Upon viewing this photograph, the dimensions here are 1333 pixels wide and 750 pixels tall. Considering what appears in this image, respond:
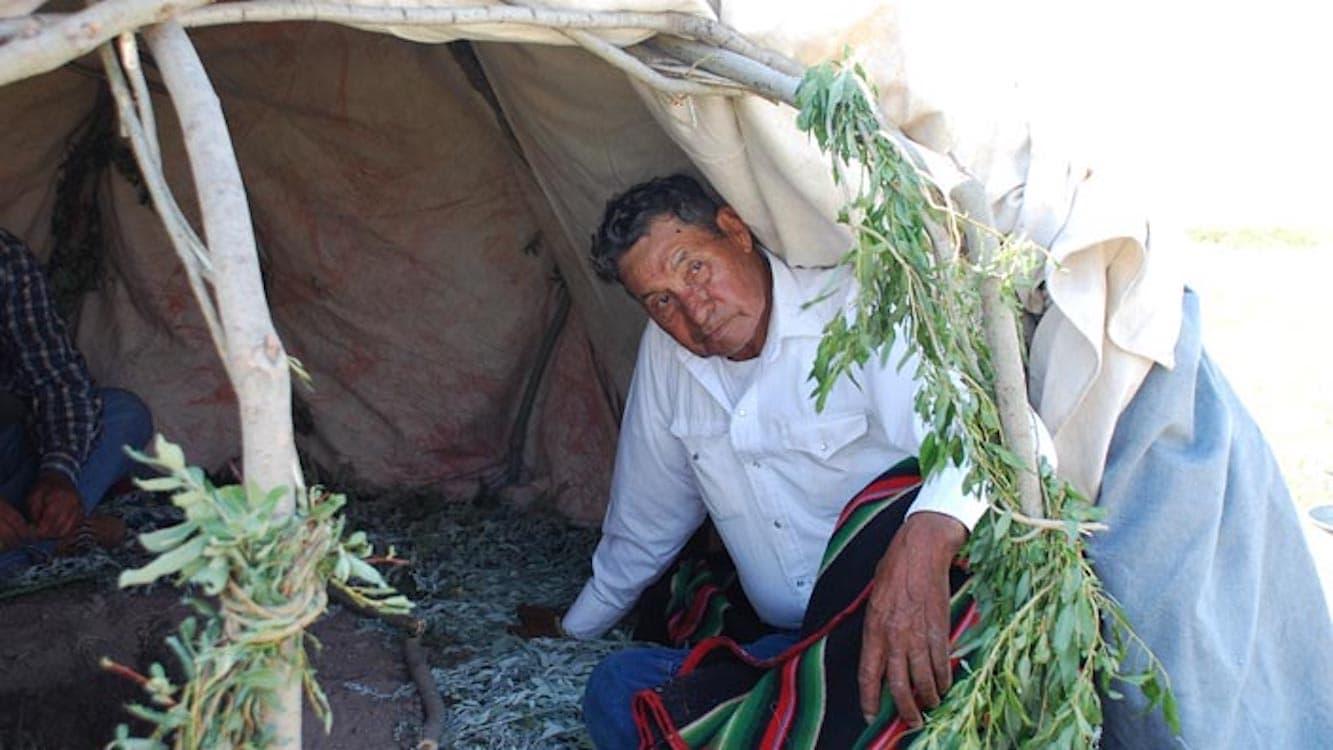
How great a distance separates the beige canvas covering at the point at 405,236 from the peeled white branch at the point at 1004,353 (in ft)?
→ 2.03

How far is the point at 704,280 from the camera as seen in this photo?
9.99 ft

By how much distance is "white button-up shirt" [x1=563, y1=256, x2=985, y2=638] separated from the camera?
300 centimetres

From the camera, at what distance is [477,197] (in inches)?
178

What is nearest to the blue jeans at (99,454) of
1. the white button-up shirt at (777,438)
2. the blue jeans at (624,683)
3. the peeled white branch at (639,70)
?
the white button-up shirt at (777,438)

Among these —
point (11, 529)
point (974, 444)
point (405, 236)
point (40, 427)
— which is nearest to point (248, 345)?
point (974, 444)

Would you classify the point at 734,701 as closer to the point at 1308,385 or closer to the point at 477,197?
the point at 477,197

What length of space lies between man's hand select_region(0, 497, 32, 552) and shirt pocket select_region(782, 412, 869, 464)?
6.94 ft

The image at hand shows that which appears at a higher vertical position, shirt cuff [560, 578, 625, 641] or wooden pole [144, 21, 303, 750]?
wooden pole [144, 21, 303, 750]

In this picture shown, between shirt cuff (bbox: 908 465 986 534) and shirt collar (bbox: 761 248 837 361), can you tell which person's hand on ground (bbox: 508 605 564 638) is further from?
shirt cuff (bbox: 908 465 986 534)

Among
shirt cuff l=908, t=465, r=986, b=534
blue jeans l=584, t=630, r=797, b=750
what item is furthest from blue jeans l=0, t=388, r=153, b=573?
shirt cuff l=908, t=465, r=986, b=534

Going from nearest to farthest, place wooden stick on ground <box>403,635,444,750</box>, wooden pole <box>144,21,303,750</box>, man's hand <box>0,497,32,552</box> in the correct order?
wooden pole <box>144,21,303,750</box> < wooden stick on ground <box>403,635,444,750</box> < man's hand <box>0,497,32,552</box>

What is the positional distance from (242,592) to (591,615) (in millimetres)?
2005

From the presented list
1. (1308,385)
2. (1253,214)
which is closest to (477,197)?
(1308,385)

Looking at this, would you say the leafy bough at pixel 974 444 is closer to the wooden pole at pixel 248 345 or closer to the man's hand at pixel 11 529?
the wooden pole at pixel 248 345
